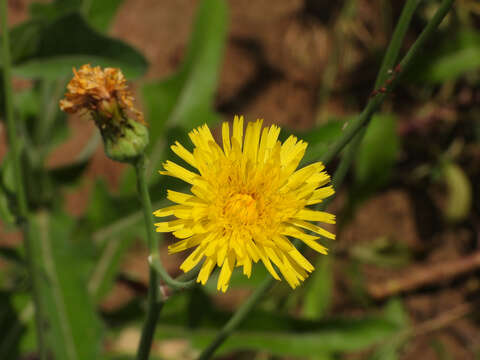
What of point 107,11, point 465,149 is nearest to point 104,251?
point 107,11

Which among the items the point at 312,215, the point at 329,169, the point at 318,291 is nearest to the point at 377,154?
the point at 329,169

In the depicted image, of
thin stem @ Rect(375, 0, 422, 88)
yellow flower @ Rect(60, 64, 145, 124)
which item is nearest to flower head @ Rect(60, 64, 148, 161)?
yellow flower @ Rect(60, 64, 145, 124)

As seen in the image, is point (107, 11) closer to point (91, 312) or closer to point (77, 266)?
point (77, 266)

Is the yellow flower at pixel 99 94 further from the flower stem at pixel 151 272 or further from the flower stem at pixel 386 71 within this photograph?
the flower stem at pixel 386 71

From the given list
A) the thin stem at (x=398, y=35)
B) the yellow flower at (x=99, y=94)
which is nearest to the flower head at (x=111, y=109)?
the yellow flower at (x=99, y=94)

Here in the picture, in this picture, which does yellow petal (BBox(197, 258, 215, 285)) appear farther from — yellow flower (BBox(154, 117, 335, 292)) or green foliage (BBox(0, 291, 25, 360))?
green foliage (BBox(0, 291, 25, 360))

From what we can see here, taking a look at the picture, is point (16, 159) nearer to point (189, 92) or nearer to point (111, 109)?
point (111, 109)
